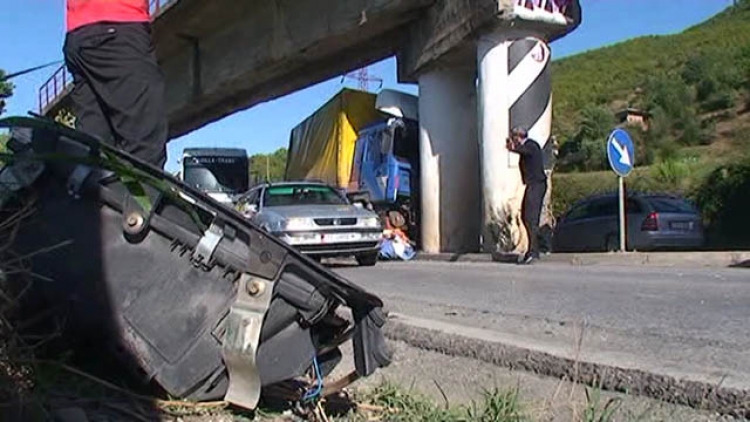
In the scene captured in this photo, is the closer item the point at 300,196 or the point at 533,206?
the point at 533,206

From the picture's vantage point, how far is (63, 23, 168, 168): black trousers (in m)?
3.31

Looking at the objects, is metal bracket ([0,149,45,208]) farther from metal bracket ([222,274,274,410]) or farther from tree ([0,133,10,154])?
metal bracket ([222,274,274,410])

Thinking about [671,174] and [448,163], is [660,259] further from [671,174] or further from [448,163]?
[671,174]

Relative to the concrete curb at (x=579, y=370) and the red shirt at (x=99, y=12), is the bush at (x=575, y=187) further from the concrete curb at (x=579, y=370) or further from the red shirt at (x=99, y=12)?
the red shirt at (x=99, y=12)

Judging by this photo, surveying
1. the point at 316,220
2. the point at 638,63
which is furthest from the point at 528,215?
the point at 638,63

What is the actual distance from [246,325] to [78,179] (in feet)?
2.38

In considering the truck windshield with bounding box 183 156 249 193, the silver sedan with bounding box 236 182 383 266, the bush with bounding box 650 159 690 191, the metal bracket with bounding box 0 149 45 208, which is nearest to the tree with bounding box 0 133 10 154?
the metal bracket with bounding box 0 149 45 208

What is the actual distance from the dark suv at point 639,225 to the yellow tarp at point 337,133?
556cm

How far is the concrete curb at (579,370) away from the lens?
2.88 metres

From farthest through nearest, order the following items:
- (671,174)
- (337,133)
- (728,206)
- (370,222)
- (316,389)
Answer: (671,174)
(728,206)
(337,133)
(370,222)
(316,389)

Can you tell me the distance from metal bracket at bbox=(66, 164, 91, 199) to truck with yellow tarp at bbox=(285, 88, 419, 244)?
13.0 metres

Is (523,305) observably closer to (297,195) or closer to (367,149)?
(297,195)

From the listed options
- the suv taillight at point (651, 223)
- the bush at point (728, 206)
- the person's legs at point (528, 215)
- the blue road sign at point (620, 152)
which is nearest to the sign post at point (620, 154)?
the blue road sign at point (620, 152)

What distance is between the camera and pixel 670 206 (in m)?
16.8
